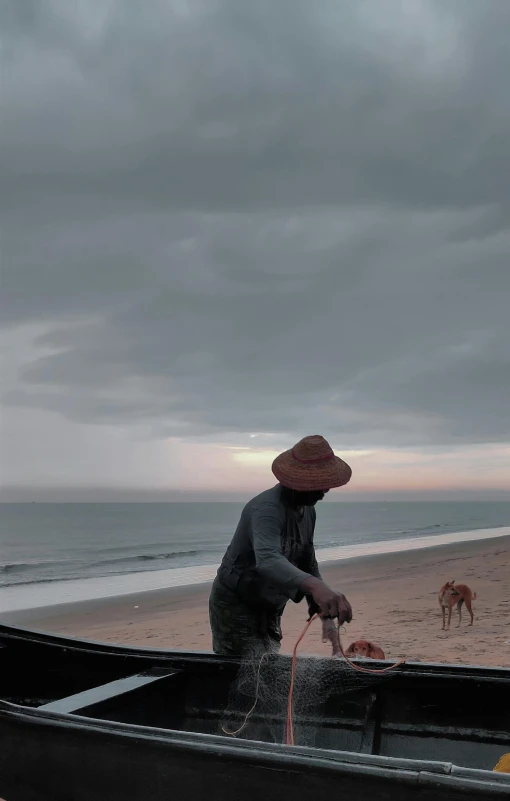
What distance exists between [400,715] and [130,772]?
5.31ft

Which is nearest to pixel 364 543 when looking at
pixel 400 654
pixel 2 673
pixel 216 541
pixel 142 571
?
pixel 216 541

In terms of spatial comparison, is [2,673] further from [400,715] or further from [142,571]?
[142,571]

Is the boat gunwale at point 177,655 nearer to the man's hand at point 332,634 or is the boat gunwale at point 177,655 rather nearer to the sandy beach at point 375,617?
the man's hand at point 332,634

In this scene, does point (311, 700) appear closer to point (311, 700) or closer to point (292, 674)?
point (311, 700)

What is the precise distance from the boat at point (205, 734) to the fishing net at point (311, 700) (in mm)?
11

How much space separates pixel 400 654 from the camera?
28.2 ft

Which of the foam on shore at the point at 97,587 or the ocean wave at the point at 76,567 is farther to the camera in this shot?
the ocean wave at the point at 76,567

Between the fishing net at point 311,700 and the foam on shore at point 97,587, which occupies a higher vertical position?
the fishing net at point 311,700

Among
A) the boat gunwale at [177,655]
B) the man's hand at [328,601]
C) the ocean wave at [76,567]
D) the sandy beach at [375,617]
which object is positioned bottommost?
the ocean wave at [76,567]

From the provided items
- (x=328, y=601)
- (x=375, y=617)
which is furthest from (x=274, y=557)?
(x=375, y=617)

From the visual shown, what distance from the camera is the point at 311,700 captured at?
3.76 metres

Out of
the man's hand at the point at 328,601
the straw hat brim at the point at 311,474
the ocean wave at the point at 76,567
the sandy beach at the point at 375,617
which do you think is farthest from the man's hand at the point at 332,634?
the ocean wave at the point at 76,567

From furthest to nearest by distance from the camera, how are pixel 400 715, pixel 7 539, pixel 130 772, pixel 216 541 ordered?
pixel 7 539
pixel 216 541
pixel 400 715
pixel 130 772

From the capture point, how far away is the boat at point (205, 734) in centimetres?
231
